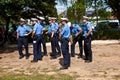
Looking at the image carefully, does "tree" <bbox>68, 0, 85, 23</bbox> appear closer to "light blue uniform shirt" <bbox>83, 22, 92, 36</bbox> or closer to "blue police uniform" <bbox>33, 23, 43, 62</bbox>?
"blue police uniform" <bbox>33, 23, 43, 62</bbox>

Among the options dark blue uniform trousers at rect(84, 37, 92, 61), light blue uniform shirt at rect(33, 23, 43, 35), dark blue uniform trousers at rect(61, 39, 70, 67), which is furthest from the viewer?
light blue uniform shirt at rect(33, 23, 43, 35)

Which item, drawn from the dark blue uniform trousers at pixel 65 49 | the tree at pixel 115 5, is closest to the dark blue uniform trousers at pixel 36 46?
the dark blue uniform trousers at pixel 65 49

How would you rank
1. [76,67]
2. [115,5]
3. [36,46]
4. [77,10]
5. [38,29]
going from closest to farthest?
[76,67] < [38,29] < [36,46] < [115,5] < [77,10]

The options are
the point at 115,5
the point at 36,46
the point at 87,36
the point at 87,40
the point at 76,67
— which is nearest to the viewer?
the point at 76,67

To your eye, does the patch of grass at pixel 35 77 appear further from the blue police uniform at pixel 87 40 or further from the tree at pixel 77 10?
the tree at pixel 77 10

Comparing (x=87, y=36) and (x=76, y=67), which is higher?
(x=87, y=36)

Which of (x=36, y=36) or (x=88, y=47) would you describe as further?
(x=36, y=36)

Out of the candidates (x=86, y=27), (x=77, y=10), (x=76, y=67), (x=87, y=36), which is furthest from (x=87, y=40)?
(x=77, y=10)

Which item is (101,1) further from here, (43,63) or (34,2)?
(43,63)

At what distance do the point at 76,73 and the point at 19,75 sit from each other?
6.43ft

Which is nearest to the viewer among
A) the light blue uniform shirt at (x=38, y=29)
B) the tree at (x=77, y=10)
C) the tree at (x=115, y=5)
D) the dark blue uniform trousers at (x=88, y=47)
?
the dark blue uniform trousers at (x=88, y=47)

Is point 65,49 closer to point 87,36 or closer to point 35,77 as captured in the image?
point 87,36

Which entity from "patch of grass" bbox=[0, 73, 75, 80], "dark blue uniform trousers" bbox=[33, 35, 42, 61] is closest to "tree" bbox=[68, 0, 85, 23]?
"dark blue uniform trousers" bbox=[33, 35, 42, 61]

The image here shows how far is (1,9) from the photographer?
18000 millimetres
